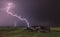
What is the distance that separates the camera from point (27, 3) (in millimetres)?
8117

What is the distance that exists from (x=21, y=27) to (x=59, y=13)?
43 cm

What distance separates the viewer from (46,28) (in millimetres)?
8086

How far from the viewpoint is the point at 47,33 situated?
8094mm

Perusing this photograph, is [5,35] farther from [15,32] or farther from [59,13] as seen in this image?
[59,13]

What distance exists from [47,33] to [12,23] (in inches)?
15.2

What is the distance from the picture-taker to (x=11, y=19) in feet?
26.5

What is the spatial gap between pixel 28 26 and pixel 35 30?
Result: 0.09 meters

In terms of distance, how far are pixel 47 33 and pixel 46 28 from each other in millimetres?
55

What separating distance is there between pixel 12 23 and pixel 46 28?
0.36 m

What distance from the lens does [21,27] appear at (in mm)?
8070

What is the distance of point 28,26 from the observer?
8.09m

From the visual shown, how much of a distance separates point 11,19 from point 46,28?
0.38 m

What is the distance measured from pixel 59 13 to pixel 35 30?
1.03ft

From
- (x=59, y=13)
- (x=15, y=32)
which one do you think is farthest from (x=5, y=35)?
(x=59, y=13)
